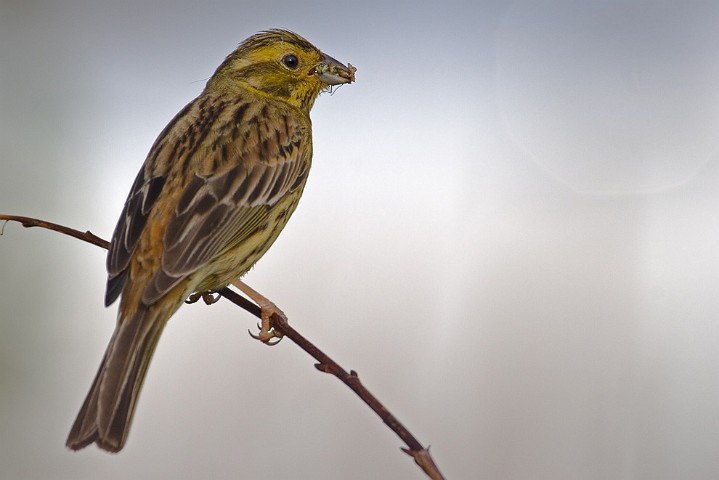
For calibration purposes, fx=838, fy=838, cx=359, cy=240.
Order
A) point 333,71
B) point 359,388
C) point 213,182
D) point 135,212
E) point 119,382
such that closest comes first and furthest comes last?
point 359,388 < point 119,382 < point 135,212 < point 213,182 < point 333,71

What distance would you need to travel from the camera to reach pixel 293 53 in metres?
4.58

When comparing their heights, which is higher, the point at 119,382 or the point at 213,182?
the point at 213,182

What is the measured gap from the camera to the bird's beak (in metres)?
4.49

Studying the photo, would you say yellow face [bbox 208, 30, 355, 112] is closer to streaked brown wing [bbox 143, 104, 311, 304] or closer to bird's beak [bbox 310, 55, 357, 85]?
bird's beak [bbox 310, 55, 357, 85]

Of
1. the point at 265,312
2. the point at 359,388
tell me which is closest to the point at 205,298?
the point at 265,312

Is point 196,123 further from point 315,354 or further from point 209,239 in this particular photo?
point 315,354

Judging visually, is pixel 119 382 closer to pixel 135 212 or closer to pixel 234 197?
pixel 135 212

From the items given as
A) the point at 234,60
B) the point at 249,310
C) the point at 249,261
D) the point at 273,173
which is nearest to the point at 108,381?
the point at 249,310

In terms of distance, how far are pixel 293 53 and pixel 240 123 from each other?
0.64m

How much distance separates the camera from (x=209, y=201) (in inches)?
142

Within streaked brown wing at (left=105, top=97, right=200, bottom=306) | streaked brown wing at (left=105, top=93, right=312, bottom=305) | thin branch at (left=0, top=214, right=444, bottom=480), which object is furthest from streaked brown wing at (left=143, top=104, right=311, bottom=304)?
thin branch at (left=0, top=214, right=444, bottom=480)

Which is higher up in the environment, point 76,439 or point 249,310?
point 249,310

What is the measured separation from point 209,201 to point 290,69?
4.18 ft

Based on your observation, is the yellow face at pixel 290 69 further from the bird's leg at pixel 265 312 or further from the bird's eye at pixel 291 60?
the bird's leg at pixel 265 312
